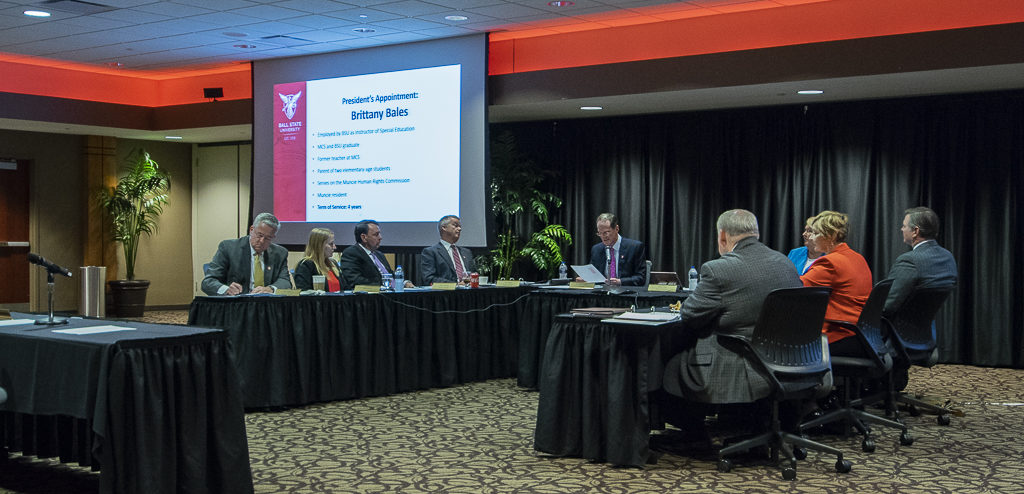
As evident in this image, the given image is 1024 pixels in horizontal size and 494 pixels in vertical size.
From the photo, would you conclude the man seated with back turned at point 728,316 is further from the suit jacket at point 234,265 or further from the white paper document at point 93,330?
the suit jacket at point 234,265

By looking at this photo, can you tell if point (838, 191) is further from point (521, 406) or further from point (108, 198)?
point (108, 198)

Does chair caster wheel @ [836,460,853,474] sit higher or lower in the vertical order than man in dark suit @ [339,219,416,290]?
lower

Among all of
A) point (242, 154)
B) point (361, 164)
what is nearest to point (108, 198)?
point (242, 154)

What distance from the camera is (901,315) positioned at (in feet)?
19.2

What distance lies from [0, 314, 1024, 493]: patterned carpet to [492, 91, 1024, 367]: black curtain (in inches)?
104

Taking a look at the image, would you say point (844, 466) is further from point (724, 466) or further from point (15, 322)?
point (15, 322)

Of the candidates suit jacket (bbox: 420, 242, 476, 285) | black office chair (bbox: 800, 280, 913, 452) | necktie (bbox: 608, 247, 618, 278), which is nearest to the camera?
black office chair (bbox: 800, 280, 913, 452)

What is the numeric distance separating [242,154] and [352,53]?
4438mm

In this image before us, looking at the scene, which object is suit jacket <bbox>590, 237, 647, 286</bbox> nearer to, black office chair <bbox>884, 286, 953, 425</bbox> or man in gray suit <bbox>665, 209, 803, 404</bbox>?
black office chair <bbox>884, 286, 953, 425</bbox>

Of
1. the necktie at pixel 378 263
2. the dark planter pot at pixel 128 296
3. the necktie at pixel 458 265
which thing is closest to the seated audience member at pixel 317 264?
the necktie at pixel 378 263

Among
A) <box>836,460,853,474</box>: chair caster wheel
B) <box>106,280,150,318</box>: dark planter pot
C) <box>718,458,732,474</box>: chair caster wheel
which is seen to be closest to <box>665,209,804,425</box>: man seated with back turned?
A: <box>718,458,732,474</box>: chair caster wheel

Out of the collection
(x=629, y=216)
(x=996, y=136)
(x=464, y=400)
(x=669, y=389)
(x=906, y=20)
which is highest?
(x=906, y=20)

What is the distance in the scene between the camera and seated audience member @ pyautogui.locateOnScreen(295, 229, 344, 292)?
705 cm

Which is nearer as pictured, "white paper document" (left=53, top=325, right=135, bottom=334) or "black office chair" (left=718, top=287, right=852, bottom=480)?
"white paper document" (left=53, top=325, right=135, bottom=334)
